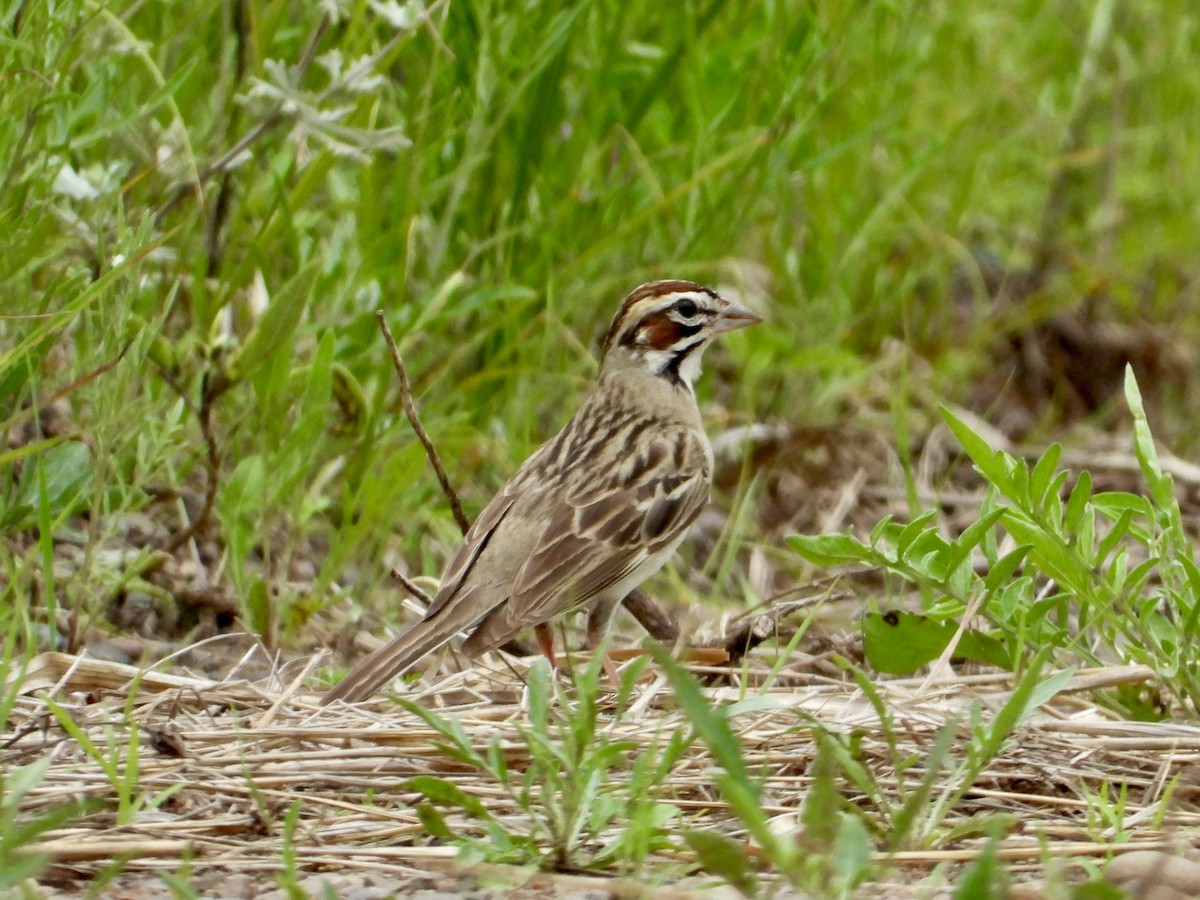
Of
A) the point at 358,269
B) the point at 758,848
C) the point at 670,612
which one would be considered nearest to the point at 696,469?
the point at 670,612

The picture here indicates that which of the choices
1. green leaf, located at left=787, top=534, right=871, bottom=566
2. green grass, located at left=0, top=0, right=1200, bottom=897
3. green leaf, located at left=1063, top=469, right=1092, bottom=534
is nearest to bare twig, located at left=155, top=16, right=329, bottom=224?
green grass, located at left=0, top=0, right=1200, bottom=897

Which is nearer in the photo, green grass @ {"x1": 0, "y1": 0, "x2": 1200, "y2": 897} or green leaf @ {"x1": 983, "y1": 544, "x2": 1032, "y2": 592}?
green leaf @ {"x1": 983, "y1": 544, "x2": 1032, "y2": 592}

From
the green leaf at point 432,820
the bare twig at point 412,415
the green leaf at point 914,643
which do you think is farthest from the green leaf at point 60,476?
the green leaf at point 914,643

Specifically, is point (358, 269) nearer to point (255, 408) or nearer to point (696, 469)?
point (255, 408)

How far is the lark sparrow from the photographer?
14.4 feet

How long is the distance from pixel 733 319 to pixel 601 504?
0.91m

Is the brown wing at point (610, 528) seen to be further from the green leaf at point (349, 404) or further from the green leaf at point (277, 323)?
the green leaf at point (277, 323)

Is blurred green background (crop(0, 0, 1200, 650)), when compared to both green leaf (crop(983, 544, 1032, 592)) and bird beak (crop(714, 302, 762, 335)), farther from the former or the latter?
green leaf (crop(983, 544, 1032, 592))

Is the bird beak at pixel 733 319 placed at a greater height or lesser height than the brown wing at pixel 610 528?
greater

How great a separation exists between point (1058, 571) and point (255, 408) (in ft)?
6.94

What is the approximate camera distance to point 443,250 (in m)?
5.73

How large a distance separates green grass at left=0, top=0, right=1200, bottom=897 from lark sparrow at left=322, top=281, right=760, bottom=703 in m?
0.32

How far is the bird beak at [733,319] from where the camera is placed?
18.0 feet

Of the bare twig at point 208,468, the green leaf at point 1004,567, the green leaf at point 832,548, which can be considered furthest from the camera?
the bare twig at point 208,468
